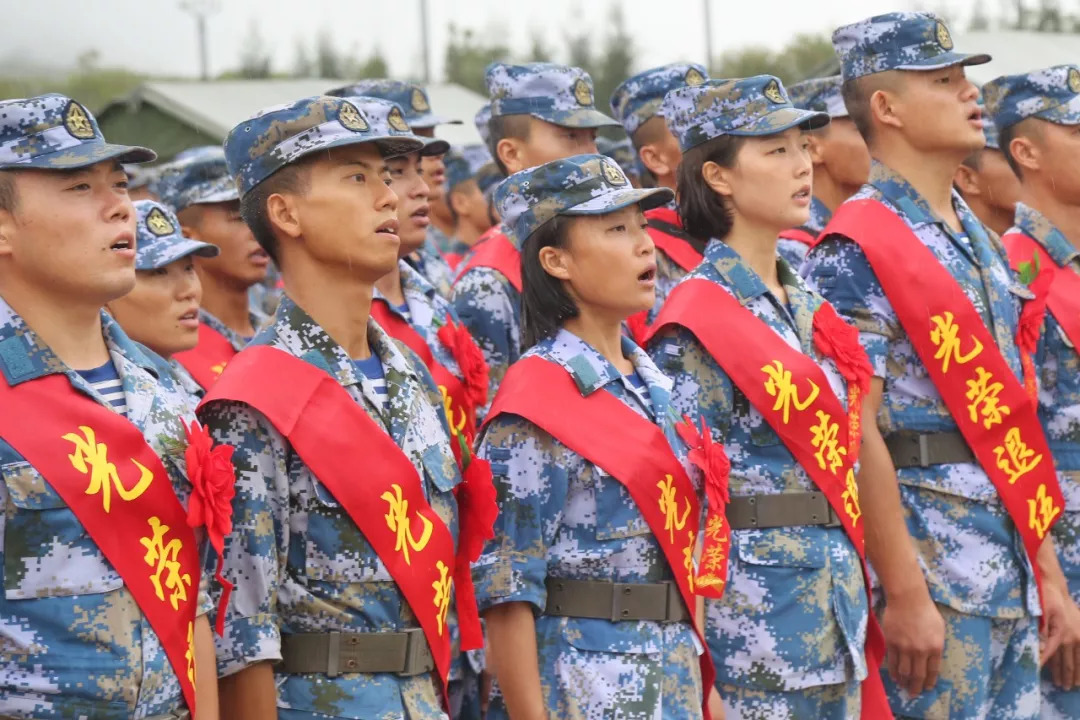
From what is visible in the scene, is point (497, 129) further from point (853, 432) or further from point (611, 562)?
point (611, 562)

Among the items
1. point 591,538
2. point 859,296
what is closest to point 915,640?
point 859,296

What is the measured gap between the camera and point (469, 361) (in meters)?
5.16

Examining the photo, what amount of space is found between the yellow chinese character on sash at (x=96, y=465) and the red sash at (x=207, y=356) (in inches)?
89.4

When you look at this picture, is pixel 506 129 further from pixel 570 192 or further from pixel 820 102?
pixel 570 192

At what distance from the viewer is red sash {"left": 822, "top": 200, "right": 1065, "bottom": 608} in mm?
4949

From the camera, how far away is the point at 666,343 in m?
4.55

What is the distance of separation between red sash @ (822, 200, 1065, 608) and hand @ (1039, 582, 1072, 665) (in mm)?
234

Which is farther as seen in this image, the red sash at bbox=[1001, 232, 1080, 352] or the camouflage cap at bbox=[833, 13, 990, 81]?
the red sash at bbox=[1001, 232, 1080, 352]

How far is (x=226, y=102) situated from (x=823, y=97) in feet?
21.8

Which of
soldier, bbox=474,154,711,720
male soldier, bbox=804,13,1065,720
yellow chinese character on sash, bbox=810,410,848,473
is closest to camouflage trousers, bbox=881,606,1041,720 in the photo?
male soldier, bbox=804,13,1065,720

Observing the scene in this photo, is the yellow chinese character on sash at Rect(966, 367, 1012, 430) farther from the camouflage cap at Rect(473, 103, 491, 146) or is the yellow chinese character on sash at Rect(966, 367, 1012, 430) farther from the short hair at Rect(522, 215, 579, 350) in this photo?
the camouflage cap at Rect(473, 103, 491, 146)

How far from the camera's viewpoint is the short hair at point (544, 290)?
13.8ft

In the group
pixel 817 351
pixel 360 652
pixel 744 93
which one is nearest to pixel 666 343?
pixel 817 351

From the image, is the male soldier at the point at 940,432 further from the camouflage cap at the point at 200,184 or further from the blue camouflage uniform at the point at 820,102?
the camouflage cap at the point at 200,184
